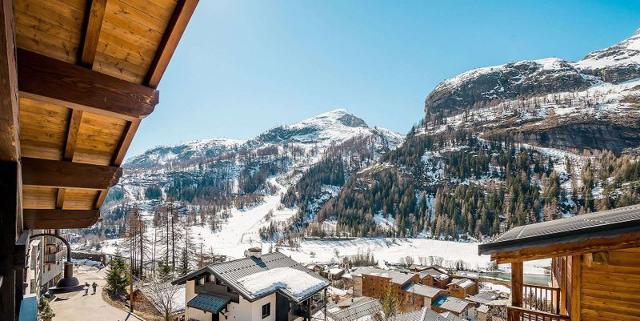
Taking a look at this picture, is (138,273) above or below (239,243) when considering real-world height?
above

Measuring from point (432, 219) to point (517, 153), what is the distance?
47.0 metres

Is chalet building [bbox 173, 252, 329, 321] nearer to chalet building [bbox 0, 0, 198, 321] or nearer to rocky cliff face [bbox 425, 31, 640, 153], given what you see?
chalet building [bbox 0, 0, 198, 321]

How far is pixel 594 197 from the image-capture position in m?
97.3

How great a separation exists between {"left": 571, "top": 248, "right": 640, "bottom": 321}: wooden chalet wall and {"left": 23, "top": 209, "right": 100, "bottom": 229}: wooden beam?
7.24m

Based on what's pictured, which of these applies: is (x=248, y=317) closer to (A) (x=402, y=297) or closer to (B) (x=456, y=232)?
(A) (x=402, y=297)

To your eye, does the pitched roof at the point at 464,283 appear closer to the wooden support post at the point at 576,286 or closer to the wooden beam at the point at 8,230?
the wooden support post at the point at 576,286

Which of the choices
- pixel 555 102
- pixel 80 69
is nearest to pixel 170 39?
pixel 80 69

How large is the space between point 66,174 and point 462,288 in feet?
140

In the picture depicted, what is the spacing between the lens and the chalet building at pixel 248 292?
14164 millimetres

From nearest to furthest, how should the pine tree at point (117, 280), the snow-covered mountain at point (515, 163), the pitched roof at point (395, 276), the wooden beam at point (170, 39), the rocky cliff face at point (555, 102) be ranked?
the wooden beam at point (170, 39) → the pine tree at point (117, 280) → the pitched roof at point (395, 276) → the snow-covered mountain at point (515, 163) → the rocky cliff face at point (555, 102)

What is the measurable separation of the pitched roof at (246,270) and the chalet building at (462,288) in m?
27.8

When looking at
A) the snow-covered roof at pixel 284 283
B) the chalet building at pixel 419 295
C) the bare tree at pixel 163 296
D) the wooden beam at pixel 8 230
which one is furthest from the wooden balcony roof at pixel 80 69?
the chalet building at pixel 419 295

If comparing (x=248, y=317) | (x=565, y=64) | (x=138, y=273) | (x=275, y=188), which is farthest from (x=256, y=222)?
(x=565, y=64)

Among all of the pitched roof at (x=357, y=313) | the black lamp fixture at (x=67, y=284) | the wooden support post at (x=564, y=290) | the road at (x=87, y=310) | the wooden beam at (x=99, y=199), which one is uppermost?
the wooden beam at (x=99, y=199)
